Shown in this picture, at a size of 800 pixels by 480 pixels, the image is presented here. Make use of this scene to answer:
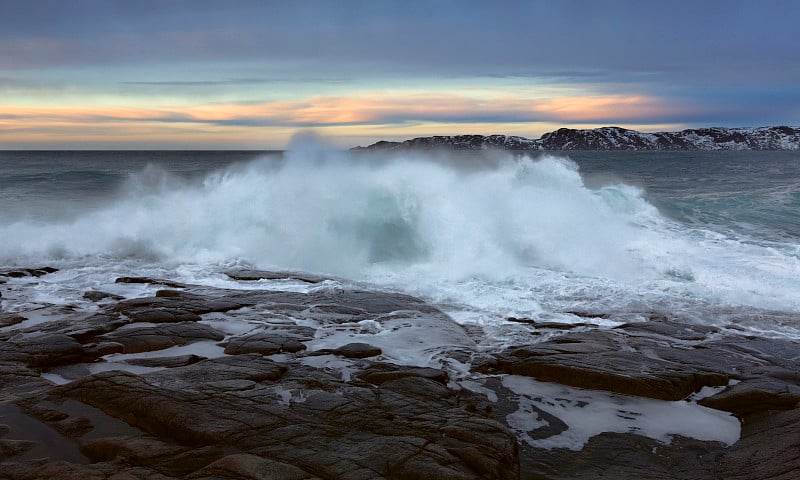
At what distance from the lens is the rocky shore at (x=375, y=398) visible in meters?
5.00

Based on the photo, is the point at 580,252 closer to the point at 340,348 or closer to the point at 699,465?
the point at 340,348

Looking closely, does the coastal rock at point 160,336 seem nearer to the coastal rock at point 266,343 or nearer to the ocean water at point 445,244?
the coastal rock at point 266,343

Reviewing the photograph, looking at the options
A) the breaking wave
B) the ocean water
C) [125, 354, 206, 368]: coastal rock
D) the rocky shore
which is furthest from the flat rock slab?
[125, 354, 206, 368]: coastal rock

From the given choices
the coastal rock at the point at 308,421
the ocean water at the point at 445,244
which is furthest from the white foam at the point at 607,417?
the ocean water at the point at 445,244

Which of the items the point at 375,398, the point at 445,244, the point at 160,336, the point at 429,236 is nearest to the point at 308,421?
the point at 375,398

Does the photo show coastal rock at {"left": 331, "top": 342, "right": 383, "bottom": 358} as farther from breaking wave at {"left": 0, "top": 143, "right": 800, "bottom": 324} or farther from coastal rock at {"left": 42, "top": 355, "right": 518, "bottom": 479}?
breaking wave at {"left": 0, "top": 143, "right": 800, "bottom": 324}

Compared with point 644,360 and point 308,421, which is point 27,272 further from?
point 644,360

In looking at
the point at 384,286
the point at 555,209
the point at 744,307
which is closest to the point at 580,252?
the point at 555,209

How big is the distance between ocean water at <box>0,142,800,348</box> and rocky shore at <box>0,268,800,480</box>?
4.37ft

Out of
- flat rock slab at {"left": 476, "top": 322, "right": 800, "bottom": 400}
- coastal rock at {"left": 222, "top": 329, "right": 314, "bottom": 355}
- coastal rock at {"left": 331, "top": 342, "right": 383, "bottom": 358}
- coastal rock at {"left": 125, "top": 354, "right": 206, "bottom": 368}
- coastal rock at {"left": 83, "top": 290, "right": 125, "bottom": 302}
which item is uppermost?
coastal rock at {"left": 83, "top": 290, "right": 125, "bottom": 302}

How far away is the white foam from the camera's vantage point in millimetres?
6020

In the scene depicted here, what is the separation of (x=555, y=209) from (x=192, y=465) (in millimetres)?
16540

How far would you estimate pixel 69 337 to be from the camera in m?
8.32

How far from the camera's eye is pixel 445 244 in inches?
635
